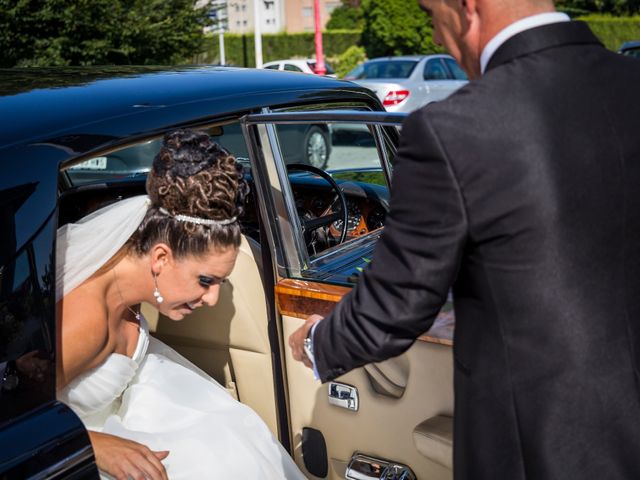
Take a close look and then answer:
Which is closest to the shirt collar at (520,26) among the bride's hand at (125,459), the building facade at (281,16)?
the bride's hand at (125,459)

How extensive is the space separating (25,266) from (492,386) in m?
0.92

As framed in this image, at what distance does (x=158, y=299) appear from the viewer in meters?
2.19

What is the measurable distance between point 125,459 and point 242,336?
0.62m

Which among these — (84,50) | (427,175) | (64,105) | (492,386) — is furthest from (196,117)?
(84,50)

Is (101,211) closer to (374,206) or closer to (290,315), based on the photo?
(290,315)

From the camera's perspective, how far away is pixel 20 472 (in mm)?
1406

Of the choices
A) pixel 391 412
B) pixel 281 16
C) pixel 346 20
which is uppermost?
pixel 391 412

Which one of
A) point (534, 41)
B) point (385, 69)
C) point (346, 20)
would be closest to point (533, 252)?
point (534, 41)

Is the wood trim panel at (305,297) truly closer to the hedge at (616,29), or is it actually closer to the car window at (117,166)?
the car window at (117,166)

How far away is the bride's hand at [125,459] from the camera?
189 centimetres

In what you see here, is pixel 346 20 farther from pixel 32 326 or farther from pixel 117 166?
pixel 32 326

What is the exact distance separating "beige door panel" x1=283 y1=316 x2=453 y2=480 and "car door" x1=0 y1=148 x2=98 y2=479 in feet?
2.52

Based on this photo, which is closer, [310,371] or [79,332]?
[79,332]

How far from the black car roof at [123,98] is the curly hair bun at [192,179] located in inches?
2.5
